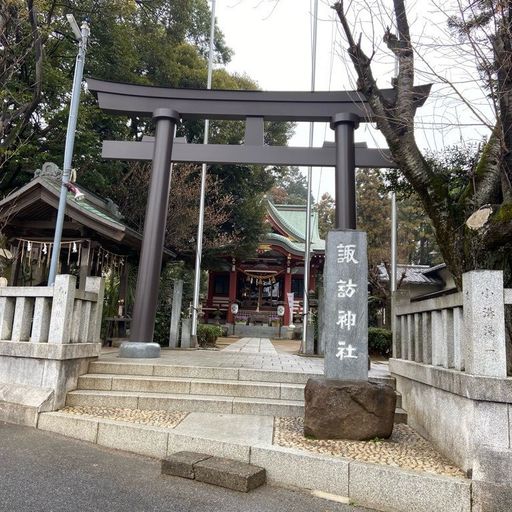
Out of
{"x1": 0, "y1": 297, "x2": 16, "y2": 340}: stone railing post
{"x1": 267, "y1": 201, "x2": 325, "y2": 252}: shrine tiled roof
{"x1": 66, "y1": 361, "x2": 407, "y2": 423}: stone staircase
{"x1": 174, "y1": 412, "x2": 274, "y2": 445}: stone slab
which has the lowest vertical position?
{"x1": 174, "y1": 412, "x2": 274, "y2": 445}: stone slab

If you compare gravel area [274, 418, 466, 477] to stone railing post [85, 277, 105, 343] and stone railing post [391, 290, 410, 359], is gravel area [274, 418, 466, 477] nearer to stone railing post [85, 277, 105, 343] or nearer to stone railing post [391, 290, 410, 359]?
stone railing post [391, 290, 410, 359]

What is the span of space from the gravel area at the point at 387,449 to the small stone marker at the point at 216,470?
55cm

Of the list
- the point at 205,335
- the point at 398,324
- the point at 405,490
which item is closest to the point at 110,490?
the point at 405,490

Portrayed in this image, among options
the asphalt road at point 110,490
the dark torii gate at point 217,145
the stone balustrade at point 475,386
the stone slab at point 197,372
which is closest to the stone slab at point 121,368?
the stone slab at point 197,372

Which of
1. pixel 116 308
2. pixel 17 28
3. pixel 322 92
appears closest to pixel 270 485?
pixel 322 92

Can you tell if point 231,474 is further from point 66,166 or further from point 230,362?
point 66,166

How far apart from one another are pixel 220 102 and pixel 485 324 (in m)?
6.88

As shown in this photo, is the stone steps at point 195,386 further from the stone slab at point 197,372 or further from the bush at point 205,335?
the bush at point 205,335

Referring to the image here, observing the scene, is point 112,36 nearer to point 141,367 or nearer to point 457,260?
point 141,367

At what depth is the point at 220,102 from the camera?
8766mm

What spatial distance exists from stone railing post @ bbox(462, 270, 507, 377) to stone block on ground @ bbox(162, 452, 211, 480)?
2.62 m

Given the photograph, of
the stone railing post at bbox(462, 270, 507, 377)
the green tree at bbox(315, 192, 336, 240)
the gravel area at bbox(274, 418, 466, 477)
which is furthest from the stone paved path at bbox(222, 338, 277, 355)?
the green tree at bbox(315, 192, 336, 240)

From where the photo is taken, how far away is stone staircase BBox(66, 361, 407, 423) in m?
5.46

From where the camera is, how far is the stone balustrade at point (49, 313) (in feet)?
18.5
